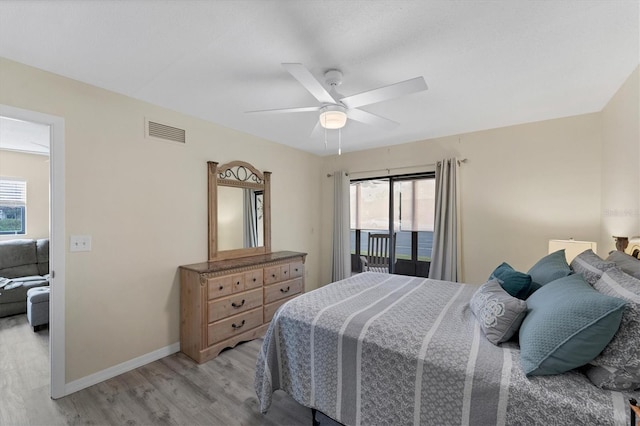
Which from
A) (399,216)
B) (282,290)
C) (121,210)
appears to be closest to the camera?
(121,210)

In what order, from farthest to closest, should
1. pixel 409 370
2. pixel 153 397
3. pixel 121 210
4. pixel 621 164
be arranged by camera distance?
pixel 121 210, pixel 621 164, pixel 153 397, pixel 409 370

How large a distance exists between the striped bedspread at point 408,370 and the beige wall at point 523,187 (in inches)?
62.1

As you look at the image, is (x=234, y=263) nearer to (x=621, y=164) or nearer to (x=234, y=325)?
(x=234, y=325)

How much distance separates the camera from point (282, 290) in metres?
3.50

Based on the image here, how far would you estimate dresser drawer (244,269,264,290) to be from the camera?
3.05m

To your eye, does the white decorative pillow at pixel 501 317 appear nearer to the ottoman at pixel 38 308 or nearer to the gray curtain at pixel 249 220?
the gray curtain at pixel 249 220

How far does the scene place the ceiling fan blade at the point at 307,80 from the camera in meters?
1.55

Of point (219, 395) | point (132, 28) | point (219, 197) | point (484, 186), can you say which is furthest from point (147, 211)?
point (484, 186)

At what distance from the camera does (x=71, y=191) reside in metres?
2.18

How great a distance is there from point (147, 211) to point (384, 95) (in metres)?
2.42

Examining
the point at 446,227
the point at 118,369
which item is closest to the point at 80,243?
the point at 118,369

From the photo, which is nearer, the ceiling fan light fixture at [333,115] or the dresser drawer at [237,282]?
the ceiling fan light fixture at [333,115]

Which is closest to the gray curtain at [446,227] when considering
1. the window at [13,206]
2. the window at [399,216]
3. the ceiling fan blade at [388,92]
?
the window at [399,216]

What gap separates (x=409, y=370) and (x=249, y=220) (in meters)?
2.77
